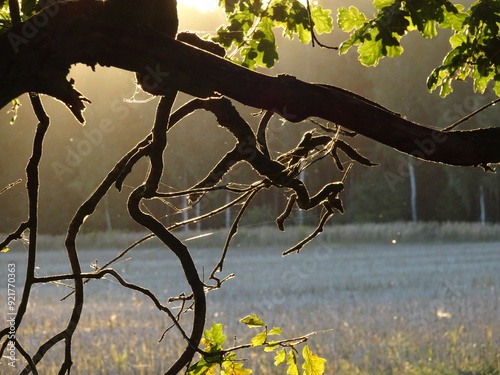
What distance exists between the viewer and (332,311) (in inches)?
713

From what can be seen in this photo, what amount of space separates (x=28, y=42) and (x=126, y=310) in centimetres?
1734

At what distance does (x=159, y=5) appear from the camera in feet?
7.98

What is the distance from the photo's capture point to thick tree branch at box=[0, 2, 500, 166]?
2.24 metres

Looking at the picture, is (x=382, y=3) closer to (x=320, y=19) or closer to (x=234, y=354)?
(x=320, y=19)

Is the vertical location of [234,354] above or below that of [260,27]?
below

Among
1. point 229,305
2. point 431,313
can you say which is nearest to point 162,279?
point 229,305

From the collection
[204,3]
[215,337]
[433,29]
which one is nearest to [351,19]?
[433,29]

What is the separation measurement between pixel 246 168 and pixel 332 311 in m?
33.6

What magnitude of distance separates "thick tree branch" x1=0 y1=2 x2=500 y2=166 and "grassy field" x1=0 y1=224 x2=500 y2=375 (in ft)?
3.35

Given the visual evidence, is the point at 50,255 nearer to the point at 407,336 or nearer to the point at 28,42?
the point at 407,336

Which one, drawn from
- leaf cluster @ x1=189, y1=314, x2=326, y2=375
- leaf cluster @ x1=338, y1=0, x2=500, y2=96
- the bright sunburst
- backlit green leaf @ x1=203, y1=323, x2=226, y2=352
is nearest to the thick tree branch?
leaf cluster @ x1=189, y1=314, x2=326, y2=375

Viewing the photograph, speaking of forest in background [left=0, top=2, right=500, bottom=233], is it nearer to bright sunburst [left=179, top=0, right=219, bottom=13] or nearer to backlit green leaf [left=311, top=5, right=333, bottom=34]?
bright sunburst [left=179, top=0, right=219, bottom=13]

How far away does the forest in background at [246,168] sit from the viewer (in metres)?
53.0

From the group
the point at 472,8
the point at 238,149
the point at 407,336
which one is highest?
the point at 472,8
